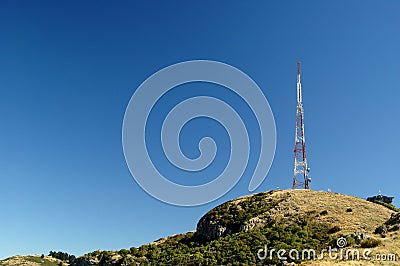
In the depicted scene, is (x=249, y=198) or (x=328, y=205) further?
(x=249, y=198)

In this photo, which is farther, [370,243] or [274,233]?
[274,233]

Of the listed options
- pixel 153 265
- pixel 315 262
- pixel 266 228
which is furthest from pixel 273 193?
pixel 315 262

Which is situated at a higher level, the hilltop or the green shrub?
the hilltop

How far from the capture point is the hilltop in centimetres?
5303

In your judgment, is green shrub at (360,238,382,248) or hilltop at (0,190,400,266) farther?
hilltop at (0,190,400,266)

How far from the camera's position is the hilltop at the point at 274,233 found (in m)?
53.0

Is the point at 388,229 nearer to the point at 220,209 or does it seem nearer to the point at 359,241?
the point at 359,241

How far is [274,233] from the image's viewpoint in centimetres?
6525

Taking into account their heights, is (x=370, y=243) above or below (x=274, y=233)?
below

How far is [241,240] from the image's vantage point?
66.0 m

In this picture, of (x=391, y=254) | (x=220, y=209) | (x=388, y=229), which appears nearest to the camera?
(x=391, y=254)

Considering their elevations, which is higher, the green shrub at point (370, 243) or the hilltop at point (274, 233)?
the hilltop at point (274, 233)

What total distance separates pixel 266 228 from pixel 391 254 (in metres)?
27.7

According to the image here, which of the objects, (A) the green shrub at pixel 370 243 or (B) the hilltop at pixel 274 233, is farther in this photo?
(B) the hilltop at pixel 274 233
